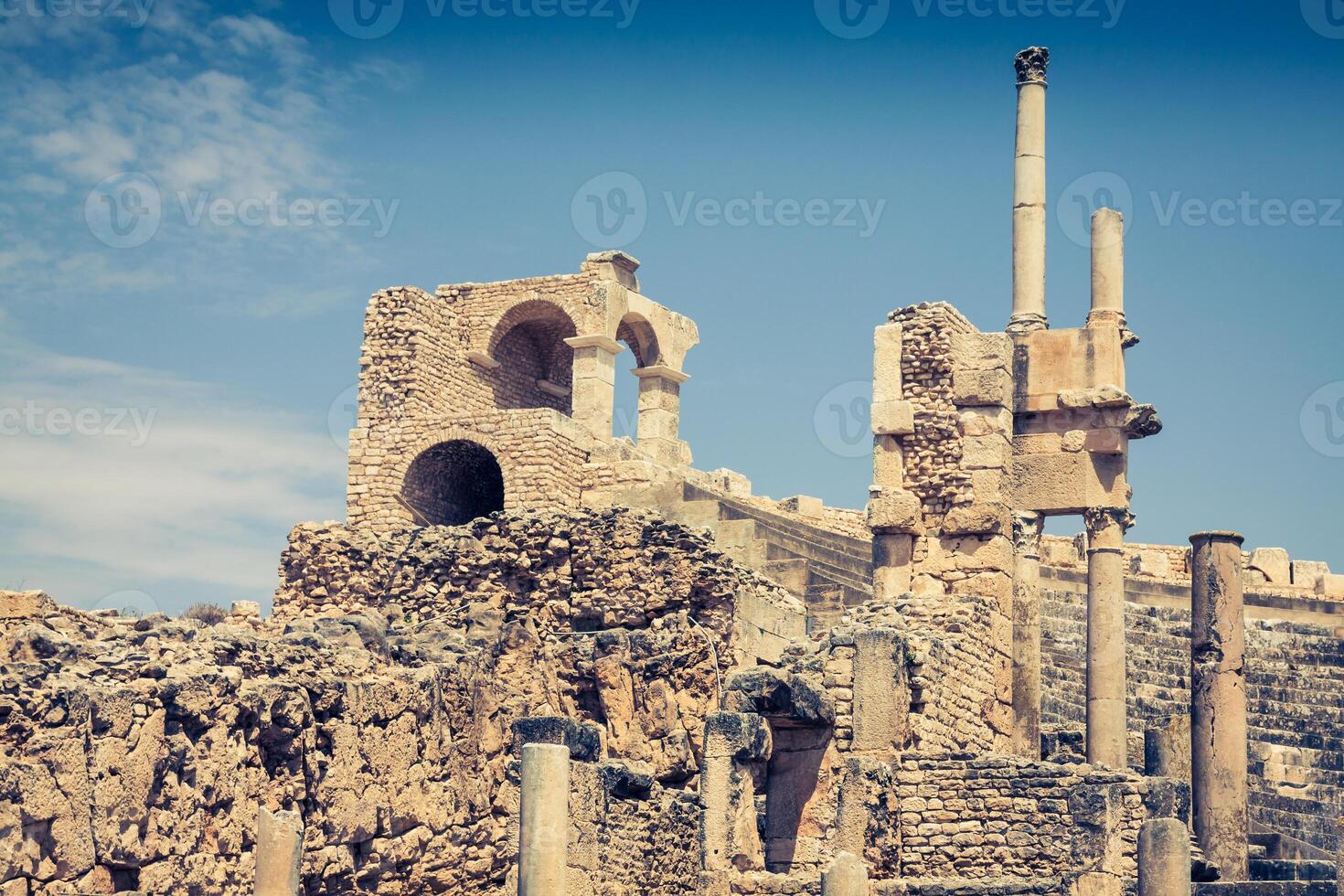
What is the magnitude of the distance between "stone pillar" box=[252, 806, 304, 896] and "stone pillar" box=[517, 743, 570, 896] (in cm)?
170

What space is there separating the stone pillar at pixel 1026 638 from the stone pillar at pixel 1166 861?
5549 mm

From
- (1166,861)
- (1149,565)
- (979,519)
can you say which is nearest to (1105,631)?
(979,519)

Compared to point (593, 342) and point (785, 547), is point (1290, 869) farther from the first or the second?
point (593, 342)

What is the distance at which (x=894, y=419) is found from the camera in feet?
76.0

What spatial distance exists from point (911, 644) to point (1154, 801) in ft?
9.75

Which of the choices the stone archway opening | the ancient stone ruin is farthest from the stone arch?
the stone archway opening

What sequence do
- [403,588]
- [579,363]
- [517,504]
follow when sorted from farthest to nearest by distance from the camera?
[579,363] < [517,504] < [403,588]

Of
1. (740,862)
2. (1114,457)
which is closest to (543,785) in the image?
(740,862)

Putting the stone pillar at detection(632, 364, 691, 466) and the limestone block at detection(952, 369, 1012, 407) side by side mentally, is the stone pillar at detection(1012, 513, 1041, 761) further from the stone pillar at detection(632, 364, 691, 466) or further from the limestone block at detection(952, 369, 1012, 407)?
the stone pillar at detection(632, 364, 691, 466)

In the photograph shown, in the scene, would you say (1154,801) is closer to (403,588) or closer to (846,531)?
(403,588)

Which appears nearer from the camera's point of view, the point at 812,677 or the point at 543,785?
the point at 543,785

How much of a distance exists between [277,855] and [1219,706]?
31.5 ft

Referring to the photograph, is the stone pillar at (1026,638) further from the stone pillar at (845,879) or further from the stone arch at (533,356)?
the stone arch at (533,356)

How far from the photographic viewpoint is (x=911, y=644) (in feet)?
66.0
